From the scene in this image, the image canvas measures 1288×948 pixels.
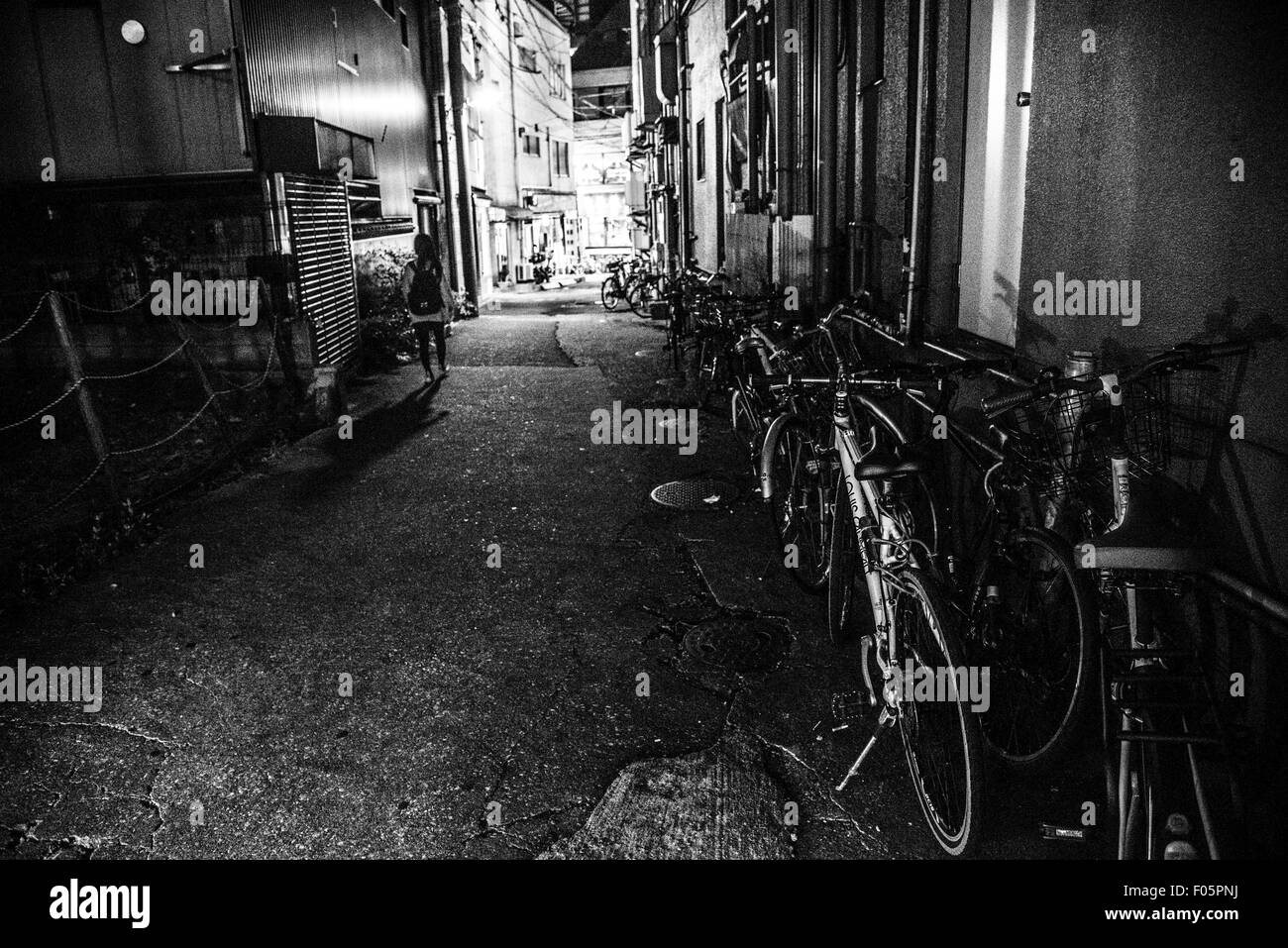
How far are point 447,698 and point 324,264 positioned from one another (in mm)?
11385

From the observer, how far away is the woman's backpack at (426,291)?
13695 millimetres

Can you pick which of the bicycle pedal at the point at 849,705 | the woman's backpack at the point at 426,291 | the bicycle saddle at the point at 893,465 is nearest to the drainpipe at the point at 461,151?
the woman's backpack at the point at 426,291

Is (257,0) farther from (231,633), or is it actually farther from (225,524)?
(231,633)

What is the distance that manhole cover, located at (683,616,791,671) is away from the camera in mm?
5040

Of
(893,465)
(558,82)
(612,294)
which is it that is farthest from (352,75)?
(558,82)

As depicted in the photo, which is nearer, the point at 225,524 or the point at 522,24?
the point at 225,524

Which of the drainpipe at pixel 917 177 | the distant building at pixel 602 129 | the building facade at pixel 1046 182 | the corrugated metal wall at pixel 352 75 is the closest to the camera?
the building facade at pixel 1046 182

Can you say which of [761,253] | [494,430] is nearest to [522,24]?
[761,253]

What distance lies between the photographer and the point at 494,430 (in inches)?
440

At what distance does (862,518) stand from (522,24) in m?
44.0

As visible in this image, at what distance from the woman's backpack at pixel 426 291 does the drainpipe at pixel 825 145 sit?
6.81 metres

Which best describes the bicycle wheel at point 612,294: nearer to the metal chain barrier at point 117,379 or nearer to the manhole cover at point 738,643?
the metal chain barrier at point 117,379

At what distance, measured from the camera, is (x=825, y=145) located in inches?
364

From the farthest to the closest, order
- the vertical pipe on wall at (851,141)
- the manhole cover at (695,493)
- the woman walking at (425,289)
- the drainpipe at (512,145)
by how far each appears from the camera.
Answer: the drainpipe at (512,145)
the woman walking at (425,289)
the vertical pipe on wall at (851,141)
the manhole cover at (695,493)
